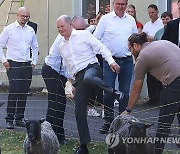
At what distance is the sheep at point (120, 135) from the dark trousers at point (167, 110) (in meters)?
0.42

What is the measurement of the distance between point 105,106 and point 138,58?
2483mm

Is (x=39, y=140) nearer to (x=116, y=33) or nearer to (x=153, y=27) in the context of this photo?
(x=116, y=33)

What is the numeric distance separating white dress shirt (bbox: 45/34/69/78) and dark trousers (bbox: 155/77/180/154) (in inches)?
85.3

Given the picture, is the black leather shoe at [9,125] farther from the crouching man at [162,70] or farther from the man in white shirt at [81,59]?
the crouching man at [162,70]

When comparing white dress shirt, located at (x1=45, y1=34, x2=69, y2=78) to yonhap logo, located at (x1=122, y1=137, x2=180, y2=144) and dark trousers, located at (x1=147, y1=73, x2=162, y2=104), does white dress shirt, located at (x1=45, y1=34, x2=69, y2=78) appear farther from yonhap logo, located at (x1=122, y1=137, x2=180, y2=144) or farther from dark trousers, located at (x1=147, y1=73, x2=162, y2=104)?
dark trousers, located at (x1=147, y1=73, x2=162, y2=104)

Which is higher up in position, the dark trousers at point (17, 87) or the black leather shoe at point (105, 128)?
the dark trousers at point (17, 87)

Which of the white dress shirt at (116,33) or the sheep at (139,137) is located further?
the white dress shirt at (116,33)

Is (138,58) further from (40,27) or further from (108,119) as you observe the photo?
(40,27)

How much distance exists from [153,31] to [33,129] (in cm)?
569

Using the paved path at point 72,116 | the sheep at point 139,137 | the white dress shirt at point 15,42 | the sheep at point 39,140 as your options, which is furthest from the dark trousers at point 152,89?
the sheep at point 139,137

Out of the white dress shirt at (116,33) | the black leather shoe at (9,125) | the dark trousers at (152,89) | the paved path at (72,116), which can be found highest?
the white dress shirt at (116,33)

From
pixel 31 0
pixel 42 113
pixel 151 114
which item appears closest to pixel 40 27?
pixel 31 0

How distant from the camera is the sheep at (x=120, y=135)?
7309 mm

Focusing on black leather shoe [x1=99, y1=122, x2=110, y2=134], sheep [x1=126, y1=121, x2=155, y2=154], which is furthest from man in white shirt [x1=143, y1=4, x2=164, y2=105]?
sheep [x1=126, y1=121, x2=155, y2=154]
